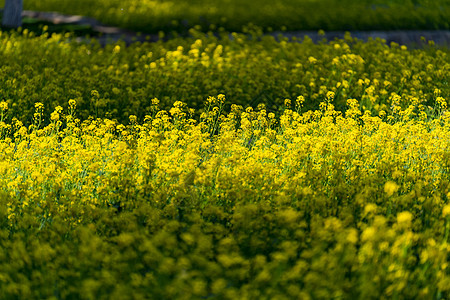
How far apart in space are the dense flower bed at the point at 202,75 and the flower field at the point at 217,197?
0.14ft

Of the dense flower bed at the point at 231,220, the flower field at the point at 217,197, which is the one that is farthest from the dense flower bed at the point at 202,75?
the dense flower bed at the point at 231,220

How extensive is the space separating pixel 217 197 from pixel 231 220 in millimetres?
543

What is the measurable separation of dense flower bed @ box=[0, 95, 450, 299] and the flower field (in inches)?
0.7

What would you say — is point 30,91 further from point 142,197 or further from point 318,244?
point 318,244

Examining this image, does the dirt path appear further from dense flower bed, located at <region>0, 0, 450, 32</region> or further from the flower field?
the flower field

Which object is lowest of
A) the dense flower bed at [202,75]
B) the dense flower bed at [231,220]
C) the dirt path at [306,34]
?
the dense flower bed at [231,220]

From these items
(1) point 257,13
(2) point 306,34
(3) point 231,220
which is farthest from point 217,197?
(1) point 257,13

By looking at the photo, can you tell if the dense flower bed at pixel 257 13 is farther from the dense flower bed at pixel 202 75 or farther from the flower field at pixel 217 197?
the flower field at pixel 217 197

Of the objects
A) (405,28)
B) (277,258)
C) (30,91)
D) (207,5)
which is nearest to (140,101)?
(30,91)

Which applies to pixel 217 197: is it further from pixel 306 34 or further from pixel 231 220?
pixel 306 34

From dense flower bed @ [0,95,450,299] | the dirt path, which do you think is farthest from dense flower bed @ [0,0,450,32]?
dense flower bed @ [0,95,450,299]

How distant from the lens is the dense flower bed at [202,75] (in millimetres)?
7527

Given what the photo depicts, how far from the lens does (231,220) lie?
Answer: 411 centimetres

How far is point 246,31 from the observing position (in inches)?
471
